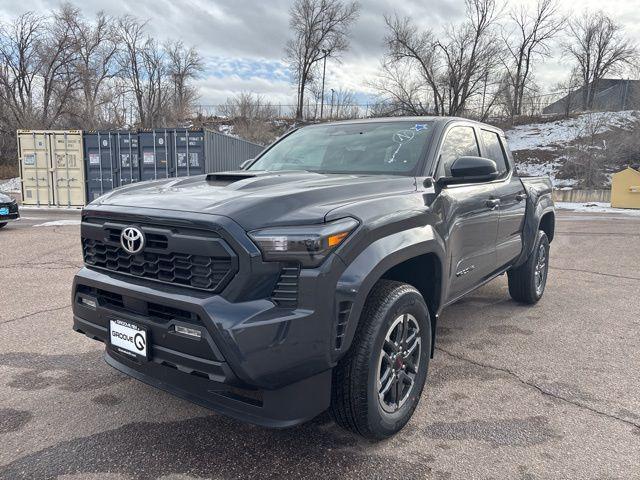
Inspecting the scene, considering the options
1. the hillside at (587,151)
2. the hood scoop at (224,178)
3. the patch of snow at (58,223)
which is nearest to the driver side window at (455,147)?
the hood scoop at (224,178)

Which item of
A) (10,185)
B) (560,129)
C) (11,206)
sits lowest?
(10,185)

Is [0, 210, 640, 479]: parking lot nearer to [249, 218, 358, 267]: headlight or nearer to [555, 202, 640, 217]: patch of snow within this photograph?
[249, 218, 358, 267]: headlight

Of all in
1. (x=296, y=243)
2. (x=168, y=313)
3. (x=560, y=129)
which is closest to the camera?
(x=296, y=243)

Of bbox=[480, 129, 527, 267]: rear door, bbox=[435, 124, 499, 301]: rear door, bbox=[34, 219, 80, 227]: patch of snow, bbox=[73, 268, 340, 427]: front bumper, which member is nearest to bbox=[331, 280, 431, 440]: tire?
bbox=[73, 268, 340, 427]: front bumper

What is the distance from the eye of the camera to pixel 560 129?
4075 centimetres

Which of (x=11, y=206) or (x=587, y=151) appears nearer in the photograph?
(x=11, y=206)

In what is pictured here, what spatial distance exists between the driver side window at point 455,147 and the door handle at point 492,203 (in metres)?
0.42

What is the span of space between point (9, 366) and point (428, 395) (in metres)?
3.02

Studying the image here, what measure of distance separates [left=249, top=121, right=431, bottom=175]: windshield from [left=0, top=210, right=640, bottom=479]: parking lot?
1578mm

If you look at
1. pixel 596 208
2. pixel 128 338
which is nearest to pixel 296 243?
pixel 128 338

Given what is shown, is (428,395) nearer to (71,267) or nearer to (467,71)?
(71,267)

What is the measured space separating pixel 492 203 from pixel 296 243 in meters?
2.38

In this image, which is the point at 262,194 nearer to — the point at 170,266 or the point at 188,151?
the point at 170,266

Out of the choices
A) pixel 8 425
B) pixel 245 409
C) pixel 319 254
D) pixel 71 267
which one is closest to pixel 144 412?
pixel 8 425
